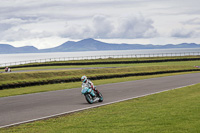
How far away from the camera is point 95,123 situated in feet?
36.0

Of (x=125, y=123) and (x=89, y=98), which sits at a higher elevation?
(x=89, y=98)

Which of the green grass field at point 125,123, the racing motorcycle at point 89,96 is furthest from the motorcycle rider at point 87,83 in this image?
the green grass field at point 125,123

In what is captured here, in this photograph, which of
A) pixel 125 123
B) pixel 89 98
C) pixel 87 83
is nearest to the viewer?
pixel 125 123

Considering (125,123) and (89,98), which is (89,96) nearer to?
(89,98)

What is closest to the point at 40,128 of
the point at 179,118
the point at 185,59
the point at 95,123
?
the point at 95,123

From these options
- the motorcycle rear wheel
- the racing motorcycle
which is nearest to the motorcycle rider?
the racing motorcycle

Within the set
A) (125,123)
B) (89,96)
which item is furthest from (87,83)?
(125,123)

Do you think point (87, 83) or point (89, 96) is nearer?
point (87, 83)

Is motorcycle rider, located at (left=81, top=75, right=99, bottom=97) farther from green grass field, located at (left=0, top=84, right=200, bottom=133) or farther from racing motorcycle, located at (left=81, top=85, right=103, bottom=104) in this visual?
green grass field, located at (left=0, top=84, right=200, bottom=133)

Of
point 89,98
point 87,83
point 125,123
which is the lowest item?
point 125,123

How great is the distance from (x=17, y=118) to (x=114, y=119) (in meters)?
3.94

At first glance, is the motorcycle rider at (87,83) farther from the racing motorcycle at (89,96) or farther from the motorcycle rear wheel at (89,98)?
the motorcycle rear wheel at (89,98)

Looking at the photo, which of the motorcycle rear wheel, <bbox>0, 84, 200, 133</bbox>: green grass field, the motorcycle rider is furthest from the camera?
the motorcycle rear wheel

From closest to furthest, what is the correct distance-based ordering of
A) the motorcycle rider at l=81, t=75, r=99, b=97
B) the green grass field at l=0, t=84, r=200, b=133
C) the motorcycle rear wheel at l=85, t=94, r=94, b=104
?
the green grass field at l=0, t=84, r=200, b=133 < the motorcycle rider at l=81, t=75, r=99, b=97 < the motorcycle rear wheel at l=85, t=94, r=94, b=104
